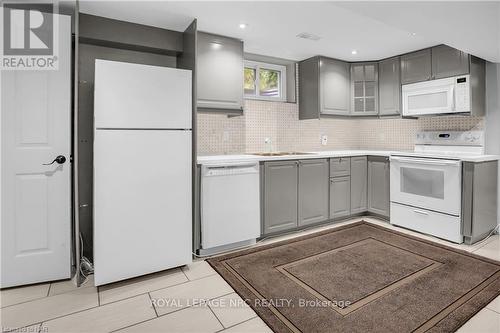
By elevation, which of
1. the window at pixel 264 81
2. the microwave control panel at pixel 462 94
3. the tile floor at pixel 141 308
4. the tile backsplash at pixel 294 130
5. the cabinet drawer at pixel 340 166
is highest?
the window at pixel 264 81

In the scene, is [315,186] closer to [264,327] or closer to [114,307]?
[264,327]

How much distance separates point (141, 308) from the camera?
1929mm

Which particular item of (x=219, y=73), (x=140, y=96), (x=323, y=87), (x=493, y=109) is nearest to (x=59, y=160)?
(x=140, y=96)

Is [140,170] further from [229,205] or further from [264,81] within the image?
[264,81]

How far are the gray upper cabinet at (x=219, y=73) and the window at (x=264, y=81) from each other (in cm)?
65

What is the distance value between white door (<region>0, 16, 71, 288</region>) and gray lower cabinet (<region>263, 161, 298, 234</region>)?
1.85m

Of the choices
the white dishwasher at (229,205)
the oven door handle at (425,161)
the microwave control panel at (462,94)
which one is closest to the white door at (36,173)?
the white dishwasher at (229,205)

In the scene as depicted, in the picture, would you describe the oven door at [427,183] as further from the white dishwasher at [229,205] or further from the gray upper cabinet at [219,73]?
the gray upper cabinet at [219,73]

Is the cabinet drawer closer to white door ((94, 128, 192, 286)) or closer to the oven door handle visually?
the oven door handle

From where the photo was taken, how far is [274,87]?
4102 millimetres

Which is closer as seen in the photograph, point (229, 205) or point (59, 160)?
point (59, 160)

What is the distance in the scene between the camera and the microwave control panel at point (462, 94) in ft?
10.3

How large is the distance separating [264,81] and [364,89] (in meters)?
1.53

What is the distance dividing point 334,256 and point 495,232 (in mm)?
2098
